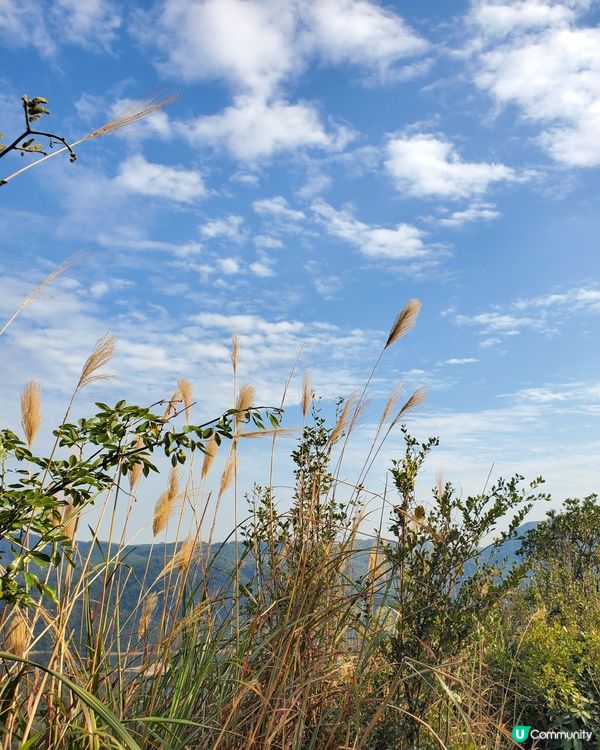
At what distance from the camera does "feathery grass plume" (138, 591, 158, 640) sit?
3076mm

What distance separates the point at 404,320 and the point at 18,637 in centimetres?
236

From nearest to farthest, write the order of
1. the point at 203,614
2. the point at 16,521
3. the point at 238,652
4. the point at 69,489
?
1. the point at 16,521
2. the point at 69,489
3. the point at 238,652
4. the point at 203,614

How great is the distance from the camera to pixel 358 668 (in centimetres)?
275

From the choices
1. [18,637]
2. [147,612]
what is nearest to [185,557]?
[147,612]

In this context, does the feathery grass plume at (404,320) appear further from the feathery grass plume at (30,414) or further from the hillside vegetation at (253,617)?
the feathery grass plume at (30,414)

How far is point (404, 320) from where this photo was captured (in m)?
3.63

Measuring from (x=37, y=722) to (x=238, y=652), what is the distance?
2.55 feet

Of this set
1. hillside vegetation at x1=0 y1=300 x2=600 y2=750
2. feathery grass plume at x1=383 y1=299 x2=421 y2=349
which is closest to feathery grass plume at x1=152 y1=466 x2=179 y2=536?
hillside vegetation at x1=0 y1=300 x2=600 y2=750

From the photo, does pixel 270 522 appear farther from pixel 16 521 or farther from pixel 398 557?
pixel 16 521

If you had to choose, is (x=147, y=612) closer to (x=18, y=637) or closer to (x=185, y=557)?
(x=185, y=557)

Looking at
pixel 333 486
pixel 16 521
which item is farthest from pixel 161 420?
pixel 333 486

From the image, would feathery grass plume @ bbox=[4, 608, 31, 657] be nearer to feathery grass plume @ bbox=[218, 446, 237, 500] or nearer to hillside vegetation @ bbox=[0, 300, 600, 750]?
hillside vegetation @ bbox=[0, 300, 600, 750]

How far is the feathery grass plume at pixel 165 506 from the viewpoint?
3424 mm

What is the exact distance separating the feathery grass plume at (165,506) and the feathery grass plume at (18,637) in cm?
90
